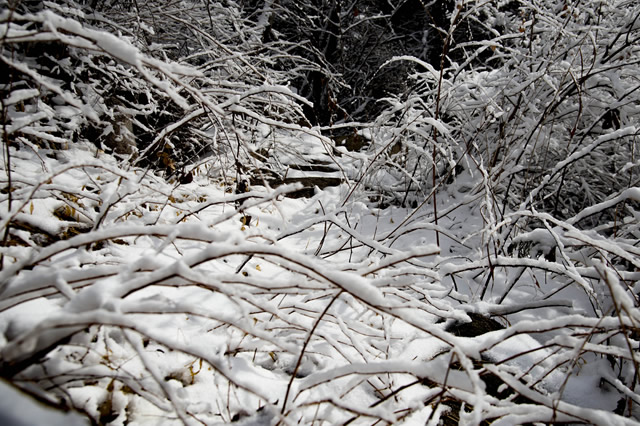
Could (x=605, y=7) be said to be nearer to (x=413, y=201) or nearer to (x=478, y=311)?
(x=413, y=201)

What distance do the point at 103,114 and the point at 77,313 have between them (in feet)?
8.36

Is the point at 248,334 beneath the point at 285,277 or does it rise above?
beneath

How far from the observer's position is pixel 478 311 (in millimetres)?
1498

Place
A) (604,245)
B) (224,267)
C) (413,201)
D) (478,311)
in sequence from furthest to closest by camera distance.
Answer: (413,201)
(224,267)
(478,311)
(604,245)

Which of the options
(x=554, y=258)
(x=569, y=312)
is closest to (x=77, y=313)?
(x=569, y=312)

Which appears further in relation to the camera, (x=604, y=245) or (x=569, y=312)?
(x=569, y=312)

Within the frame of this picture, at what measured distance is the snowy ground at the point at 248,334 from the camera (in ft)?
1.86

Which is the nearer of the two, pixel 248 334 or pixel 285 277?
pixel 248 334

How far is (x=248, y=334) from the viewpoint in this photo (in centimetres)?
85

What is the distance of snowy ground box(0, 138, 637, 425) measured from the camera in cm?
57

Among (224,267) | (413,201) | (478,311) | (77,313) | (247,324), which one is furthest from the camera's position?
(413,201)

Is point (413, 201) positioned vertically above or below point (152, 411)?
above

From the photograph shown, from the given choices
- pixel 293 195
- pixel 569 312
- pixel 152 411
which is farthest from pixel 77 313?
pixel 293 195

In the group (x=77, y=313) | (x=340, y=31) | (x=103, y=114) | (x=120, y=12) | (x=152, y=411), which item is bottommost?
(x=152, y=411)
